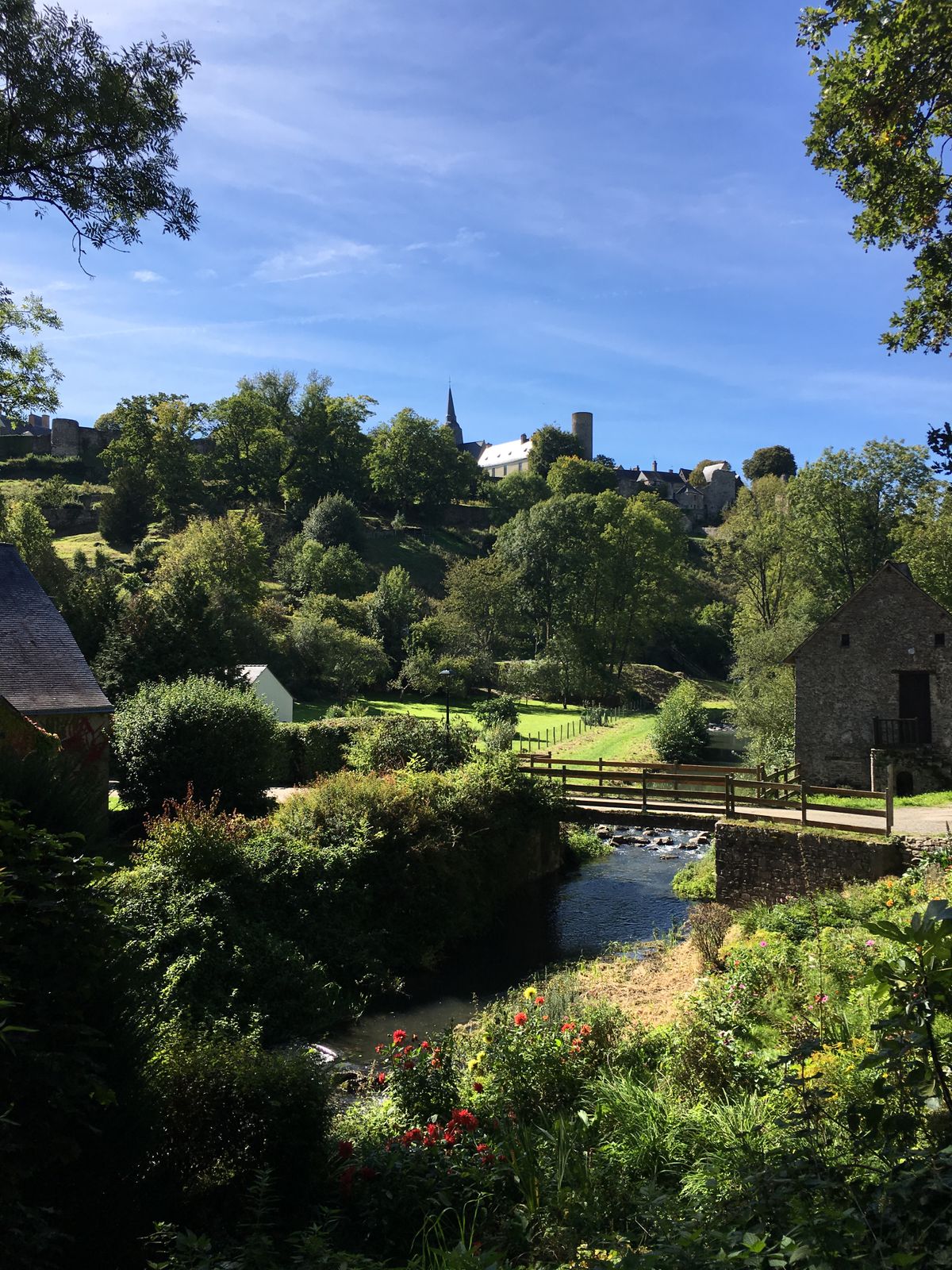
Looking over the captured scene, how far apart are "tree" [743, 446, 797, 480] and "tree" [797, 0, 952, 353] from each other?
92.8 m

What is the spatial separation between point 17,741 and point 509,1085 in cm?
915

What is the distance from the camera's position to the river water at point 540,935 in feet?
47.3

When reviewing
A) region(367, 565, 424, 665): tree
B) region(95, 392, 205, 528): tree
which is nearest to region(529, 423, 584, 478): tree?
region(95, 392, 205, 528): tree

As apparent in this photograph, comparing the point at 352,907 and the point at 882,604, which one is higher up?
the point at 882,604

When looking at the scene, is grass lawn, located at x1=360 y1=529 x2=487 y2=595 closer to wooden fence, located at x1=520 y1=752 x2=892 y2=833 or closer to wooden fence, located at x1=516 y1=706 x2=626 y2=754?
wooden fence, located at x1=516 y1=706 x2=626 y2=754

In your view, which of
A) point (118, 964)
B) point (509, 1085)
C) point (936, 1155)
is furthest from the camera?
point (509, 1085)

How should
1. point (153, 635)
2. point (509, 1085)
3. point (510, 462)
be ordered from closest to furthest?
1. point (509, 1085)
2. point (153, 635)
3. point (510, 462)

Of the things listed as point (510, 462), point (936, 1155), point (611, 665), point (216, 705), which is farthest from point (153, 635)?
point (510, 462)

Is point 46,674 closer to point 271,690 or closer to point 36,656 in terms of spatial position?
point 36,656

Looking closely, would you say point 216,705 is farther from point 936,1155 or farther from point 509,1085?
point 936,1155

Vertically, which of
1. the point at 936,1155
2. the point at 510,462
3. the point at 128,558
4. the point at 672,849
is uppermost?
the point at 510,462

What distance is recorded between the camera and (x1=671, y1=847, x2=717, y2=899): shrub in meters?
19.8

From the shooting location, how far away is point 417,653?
5097 centimetres

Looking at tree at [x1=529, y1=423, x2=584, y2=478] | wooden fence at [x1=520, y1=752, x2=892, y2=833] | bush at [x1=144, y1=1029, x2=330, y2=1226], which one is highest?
tree at [x1=529, y1=423, x2=584, y2=478]
